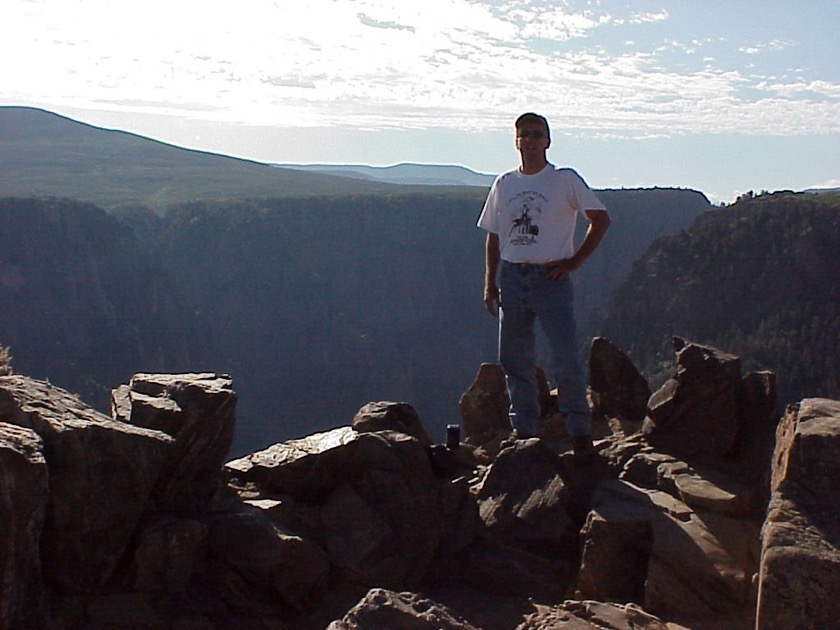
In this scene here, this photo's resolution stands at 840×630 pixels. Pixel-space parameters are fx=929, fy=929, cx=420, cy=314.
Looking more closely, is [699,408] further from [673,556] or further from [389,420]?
[389,420]

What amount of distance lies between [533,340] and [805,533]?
12.0ft

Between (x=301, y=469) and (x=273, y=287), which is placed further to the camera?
(x=273, y=287)

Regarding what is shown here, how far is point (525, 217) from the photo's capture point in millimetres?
8195

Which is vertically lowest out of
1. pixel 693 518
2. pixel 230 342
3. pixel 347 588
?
pixel 230 342

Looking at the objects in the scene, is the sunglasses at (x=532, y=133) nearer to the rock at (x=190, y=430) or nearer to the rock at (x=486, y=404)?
the rock at (x=190, y=430)

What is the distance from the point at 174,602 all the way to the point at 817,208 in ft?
216

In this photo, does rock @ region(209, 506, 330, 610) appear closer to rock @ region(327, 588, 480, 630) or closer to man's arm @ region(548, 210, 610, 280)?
rock @ region(327, 588, 480, 630)

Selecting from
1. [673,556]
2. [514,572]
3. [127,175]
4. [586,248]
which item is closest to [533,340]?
[586,248]

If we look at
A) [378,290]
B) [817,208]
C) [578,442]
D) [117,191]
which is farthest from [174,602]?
[117,191]

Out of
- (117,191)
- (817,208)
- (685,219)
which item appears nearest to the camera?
(817,208)

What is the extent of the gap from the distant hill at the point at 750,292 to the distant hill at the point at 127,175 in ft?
259

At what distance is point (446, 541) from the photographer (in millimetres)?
7605

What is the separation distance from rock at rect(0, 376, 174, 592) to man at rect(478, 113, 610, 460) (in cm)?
343

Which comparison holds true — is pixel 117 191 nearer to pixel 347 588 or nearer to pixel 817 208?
pixel 817 208
